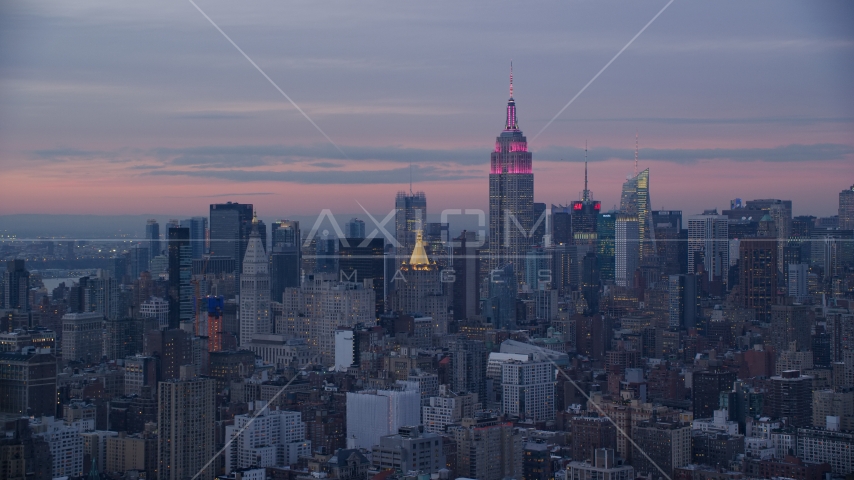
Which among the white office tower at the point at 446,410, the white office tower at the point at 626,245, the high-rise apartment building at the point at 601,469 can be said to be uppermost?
the white office tower at the point at 626,245

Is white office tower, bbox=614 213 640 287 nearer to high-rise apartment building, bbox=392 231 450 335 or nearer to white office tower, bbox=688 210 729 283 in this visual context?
white office tower, bbox=688 210 729 283

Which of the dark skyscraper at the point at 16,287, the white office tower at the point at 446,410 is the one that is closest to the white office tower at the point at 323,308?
the dark skyscraper at the point at 16,287

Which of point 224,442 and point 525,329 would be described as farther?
point 525,329

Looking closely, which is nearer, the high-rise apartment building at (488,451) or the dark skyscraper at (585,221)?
the high-rise apartment building at (488,451)

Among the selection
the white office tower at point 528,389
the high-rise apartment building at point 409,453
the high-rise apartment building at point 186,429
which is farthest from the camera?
the white office tower at point 528,389

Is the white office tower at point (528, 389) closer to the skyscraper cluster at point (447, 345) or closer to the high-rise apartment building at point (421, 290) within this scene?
the skyscraper cluster at point (447, 345)

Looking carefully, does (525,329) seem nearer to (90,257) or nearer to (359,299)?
(359,299)

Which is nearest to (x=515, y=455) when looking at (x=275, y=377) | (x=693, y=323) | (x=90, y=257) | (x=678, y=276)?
(x=275, y=377)
